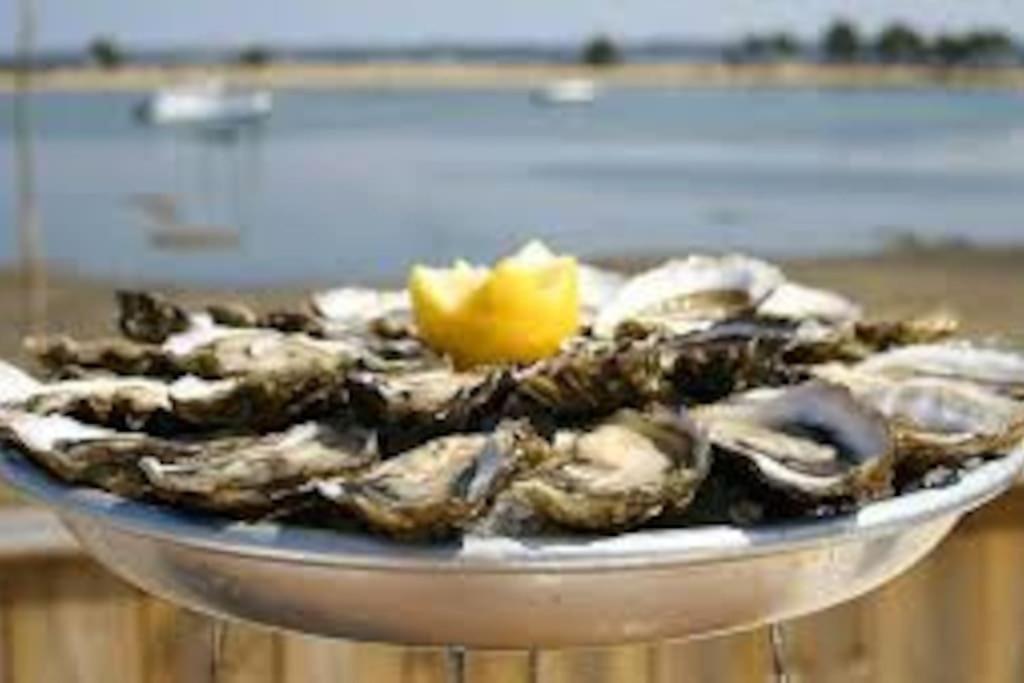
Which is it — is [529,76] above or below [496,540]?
below

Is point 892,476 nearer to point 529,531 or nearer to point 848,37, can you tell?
point 529,531

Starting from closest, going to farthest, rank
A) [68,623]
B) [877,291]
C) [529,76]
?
[68,623]
[877,291]
[529,76]

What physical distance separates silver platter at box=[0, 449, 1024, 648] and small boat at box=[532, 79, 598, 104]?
6921 centimetres

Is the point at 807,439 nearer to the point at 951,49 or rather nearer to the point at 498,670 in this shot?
the point at 498,670

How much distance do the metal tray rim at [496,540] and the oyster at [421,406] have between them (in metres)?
0.12

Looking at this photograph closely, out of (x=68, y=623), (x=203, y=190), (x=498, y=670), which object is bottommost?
(x=203, y=190)

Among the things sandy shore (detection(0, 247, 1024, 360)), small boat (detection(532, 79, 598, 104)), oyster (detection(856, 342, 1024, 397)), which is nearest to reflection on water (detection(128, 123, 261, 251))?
sandy shore (detection(0, 247, 1024, 360))

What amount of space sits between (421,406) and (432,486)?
12 cm

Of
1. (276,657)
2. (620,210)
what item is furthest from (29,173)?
(620,210)

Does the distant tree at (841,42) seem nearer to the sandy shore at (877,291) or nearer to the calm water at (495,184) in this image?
the calm water at (495,184)

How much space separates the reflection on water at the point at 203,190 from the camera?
20.8 meters

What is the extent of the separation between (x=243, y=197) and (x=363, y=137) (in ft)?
66.2

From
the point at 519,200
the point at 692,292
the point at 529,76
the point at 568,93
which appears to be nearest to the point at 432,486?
the point at 692,292

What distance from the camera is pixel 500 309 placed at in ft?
3.51
